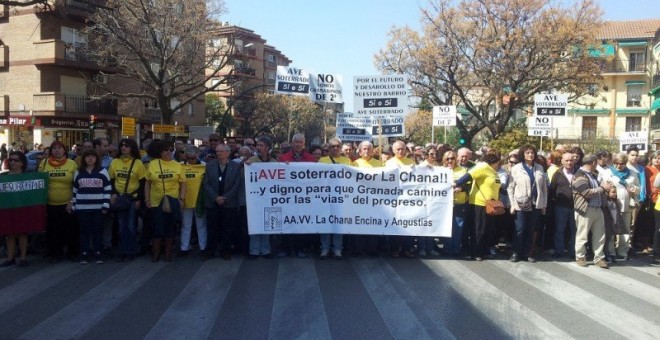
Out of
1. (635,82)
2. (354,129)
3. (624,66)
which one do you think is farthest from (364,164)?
(624,66)

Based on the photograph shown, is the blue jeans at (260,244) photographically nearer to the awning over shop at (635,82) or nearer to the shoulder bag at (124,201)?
the shoulder bag at (124,201)

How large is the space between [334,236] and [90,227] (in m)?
3.85

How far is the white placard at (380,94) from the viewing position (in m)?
11.9

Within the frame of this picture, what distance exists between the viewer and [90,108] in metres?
38.1

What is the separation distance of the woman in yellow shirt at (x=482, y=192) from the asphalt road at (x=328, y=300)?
37 cm

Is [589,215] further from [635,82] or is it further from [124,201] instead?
[635,82]

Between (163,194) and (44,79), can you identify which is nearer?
(163,194)

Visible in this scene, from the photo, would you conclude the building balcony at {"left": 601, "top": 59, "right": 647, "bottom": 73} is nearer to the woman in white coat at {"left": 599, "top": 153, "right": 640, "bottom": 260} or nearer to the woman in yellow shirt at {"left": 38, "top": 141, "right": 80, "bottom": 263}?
the woman in white coat at {"left": 599, "top": 153, "right": 640, "bottom": 260}

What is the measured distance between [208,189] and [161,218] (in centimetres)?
85

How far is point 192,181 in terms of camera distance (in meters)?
9.05

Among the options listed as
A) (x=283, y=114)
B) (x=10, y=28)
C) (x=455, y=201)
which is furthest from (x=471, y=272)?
(x=283, y=114)

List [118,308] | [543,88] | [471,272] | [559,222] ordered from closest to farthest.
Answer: [118,308] < [471,272] < [559,222] < [543,88]

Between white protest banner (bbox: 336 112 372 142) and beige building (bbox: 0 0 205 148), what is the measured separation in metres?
24.1

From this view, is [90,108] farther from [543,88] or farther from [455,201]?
[455,201]
